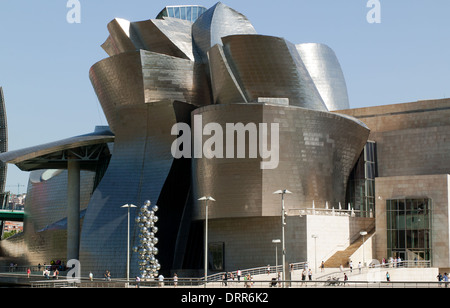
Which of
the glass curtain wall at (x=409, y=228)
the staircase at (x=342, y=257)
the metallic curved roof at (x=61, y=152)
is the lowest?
the staircase at (x=342, y=257)

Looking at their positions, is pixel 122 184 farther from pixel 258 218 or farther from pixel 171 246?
pixel 258 218

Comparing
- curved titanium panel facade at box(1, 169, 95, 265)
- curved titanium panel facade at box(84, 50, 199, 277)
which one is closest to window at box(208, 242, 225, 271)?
curved titanium panel facade at box(84, 50, 199, 277)

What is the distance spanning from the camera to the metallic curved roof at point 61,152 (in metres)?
62.2

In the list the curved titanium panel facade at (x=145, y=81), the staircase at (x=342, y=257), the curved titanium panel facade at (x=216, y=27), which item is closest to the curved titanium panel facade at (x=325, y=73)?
the curved titanium panel facade at (x=216, y=27)

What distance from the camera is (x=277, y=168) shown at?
55.3 meters

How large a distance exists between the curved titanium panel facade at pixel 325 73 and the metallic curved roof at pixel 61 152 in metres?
19.7

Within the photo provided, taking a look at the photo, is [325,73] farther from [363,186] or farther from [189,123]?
[189,123]

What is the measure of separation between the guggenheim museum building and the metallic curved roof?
16 centimetres

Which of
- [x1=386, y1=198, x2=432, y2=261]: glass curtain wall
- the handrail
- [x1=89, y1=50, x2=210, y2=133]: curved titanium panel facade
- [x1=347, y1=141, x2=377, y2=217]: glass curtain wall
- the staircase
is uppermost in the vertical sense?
[x1=89, y1=50, x2=210, y2=133]: curved titanium panel facade

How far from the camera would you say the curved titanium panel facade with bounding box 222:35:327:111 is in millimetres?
59156

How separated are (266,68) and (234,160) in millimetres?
8787

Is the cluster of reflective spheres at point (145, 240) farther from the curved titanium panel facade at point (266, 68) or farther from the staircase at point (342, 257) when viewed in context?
the curved titanium panel facade at point (266, 68)

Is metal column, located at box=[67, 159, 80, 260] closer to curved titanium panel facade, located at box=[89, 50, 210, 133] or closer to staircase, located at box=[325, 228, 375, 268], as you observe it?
curved titanium panel facade, located at box=[89, 50, 210, 133]

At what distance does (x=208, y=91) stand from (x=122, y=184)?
10.6 metres
